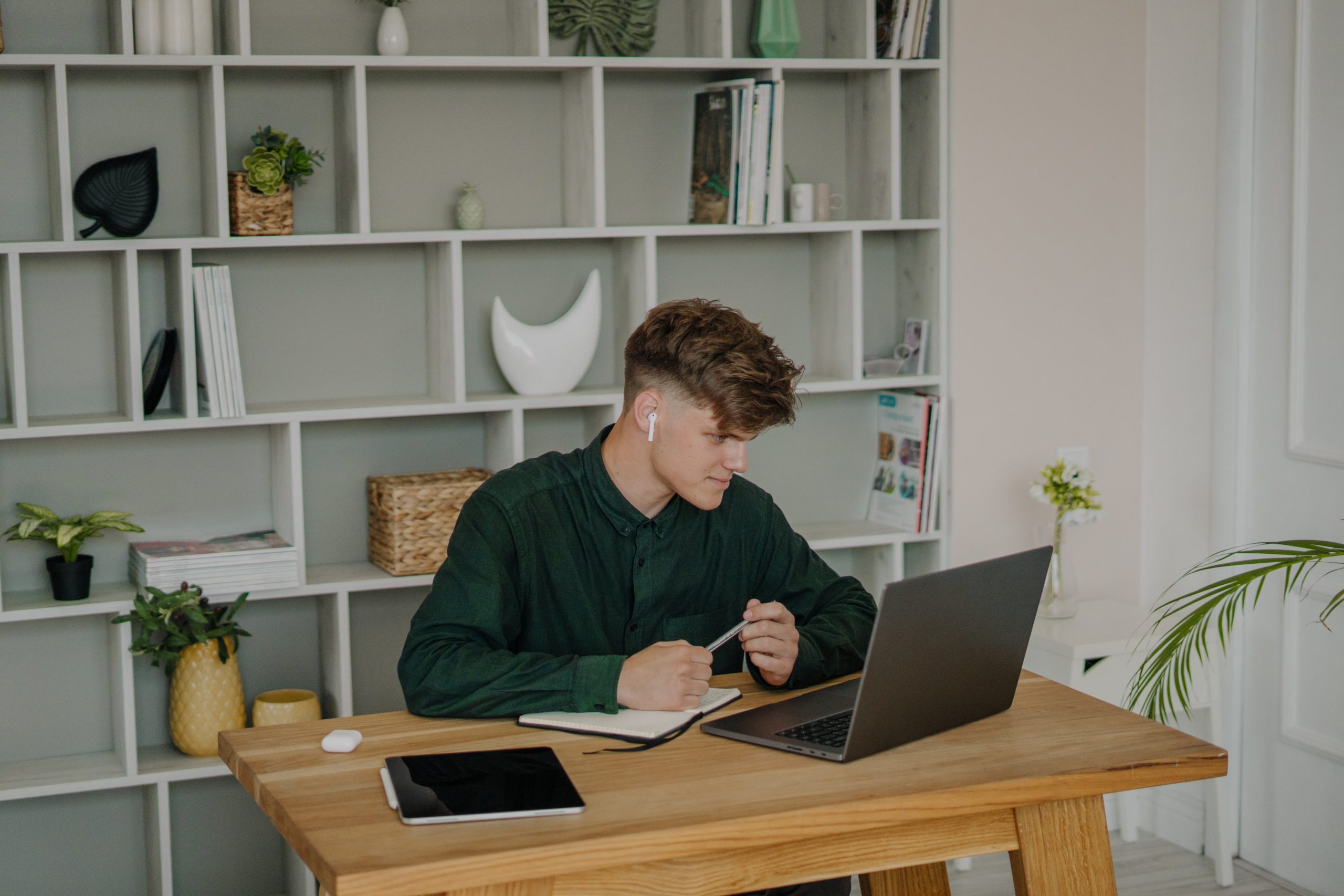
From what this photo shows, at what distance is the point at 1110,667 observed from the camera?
3.11 m

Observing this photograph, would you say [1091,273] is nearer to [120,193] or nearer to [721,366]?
[721,366]

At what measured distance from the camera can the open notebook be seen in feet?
5.55

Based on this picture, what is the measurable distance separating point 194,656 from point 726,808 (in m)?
1.74

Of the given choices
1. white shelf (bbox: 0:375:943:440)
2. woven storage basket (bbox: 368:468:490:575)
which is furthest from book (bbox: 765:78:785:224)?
woven storage basket (bbox: 368:468:490:575)

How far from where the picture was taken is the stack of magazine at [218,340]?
2771mm

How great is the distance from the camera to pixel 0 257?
8.77 ft

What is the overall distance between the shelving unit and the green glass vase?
0.08 meters

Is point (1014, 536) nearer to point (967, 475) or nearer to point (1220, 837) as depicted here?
point (967, 475)

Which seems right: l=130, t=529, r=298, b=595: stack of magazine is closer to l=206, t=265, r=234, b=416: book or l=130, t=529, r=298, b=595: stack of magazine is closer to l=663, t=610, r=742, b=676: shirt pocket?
l=206, t=265, r=234, b=416: book

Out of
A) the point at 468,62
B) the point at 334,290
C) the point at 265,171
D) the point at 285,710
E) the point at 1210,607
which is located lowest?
the point at 285,710

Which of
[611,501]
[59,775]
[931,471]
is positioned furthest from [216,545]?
[931,471]

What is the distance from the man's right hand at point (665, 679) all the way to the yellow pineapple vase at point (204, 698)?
4.51ft

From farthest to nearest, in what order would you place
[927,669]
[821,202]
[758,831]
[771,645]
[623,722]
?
[821,202]
[771,645]
[623,722]
[927,669]
[758,831]

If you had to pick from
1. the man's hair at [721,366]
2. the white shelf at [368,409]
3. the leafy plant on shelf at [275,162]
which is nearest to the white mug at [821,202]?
the white shelf at [368,409]
